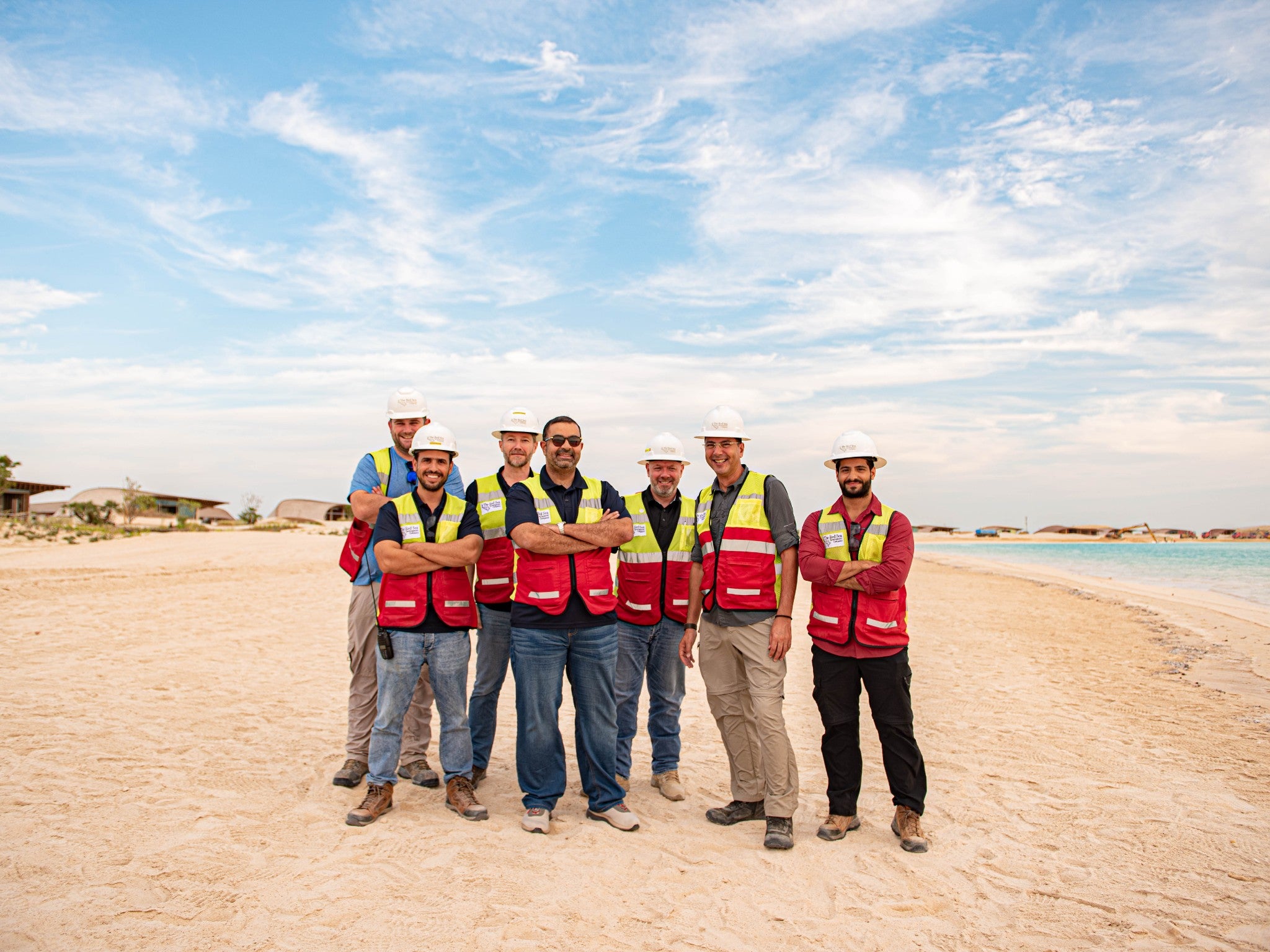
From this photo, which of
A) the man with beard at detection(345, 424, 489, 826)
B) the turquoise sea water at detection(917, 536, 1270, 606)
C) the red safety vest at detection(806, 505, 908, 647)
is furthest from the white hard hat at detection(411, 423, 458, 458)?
the turquoise sea water at detection(917, 536, 1270, 606)

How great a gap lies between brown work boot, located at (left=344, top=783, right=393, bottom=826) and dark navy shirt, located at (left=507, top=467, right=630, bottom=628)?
1372 mm

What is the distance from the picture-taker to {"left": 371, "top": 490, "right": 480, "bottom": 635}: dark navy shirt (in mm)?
5070

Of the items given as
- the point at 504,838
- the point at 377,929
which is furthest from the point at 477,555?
the point at 377,929

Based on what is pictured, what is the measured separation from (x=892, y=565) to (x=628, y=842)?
2288 mm

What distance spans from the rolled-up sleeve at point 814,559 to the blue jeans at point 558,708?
127 cm

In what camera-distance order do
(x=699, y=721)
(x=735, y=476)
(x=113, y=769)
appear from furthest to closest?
1. (x=699, y=721)
2. (x=113, y=769)
3. (x=735, y=476)

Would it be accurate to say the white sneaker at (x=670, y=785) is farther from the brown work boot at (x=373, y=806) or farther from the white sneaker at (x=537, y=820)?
the brown work boot at (x=373, y=806)

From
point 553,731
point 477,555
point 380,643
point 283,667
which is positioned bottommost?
point 283,667

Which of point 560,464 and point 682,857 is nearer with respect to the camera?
point 682,857

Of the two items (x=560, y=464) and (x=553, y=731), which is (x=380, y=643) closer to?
(x=553, y=731)

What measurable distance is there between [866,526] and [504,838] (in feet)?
9.53

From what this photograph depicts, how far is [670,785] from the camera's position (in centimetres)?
566

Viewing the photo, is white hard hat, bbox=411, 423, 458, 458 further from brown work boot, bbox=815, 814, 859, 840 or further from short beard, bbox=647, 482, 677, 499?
brown work boot, bbox=815, 814, 859, 840

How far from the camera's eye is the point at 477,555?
511cm
